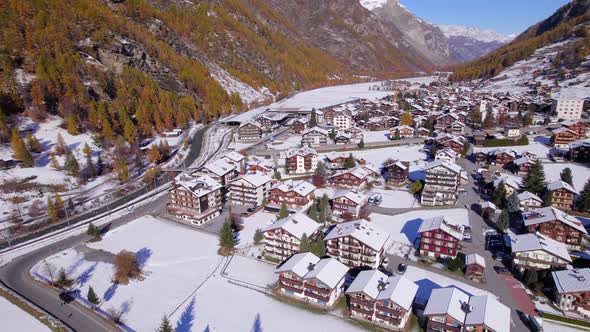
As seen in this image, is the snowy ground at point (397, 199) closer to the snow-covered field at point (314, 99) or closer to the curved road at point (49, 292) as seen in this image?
the curved road at point (49, 292)

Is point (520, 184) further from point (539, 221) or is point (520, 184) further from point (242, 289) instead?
point (242, 289)

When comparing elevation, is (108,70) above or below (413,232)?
above

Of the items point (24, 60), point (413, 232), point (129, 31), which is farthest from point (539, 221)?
point (129, 31)

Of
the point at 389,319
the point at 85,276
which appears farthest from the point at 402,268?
the point at 85,276

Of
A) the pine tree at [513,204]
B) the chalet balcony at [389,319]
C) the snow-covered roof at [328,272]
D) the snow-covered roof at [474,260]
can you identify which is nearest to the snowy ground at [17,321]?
the snow-covered roof at [328,272]

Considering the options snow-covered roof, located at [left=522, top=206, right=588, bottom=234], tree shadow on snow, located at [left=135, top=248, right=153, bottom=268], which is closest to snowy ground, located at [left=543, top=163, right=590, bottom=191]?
snow-covered roof, located at [left=522, top=206, right=588, bottom=234]

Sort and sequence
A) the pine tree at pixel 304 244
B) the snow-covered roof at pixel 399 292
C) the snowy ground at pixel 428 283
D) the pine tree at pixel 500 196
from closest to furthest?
the snow-covered roof at pixel 399 292
the snowy ground at pixel 428 283
the pine tree at pixel 304 244
the pine tree at pixel 500 196
